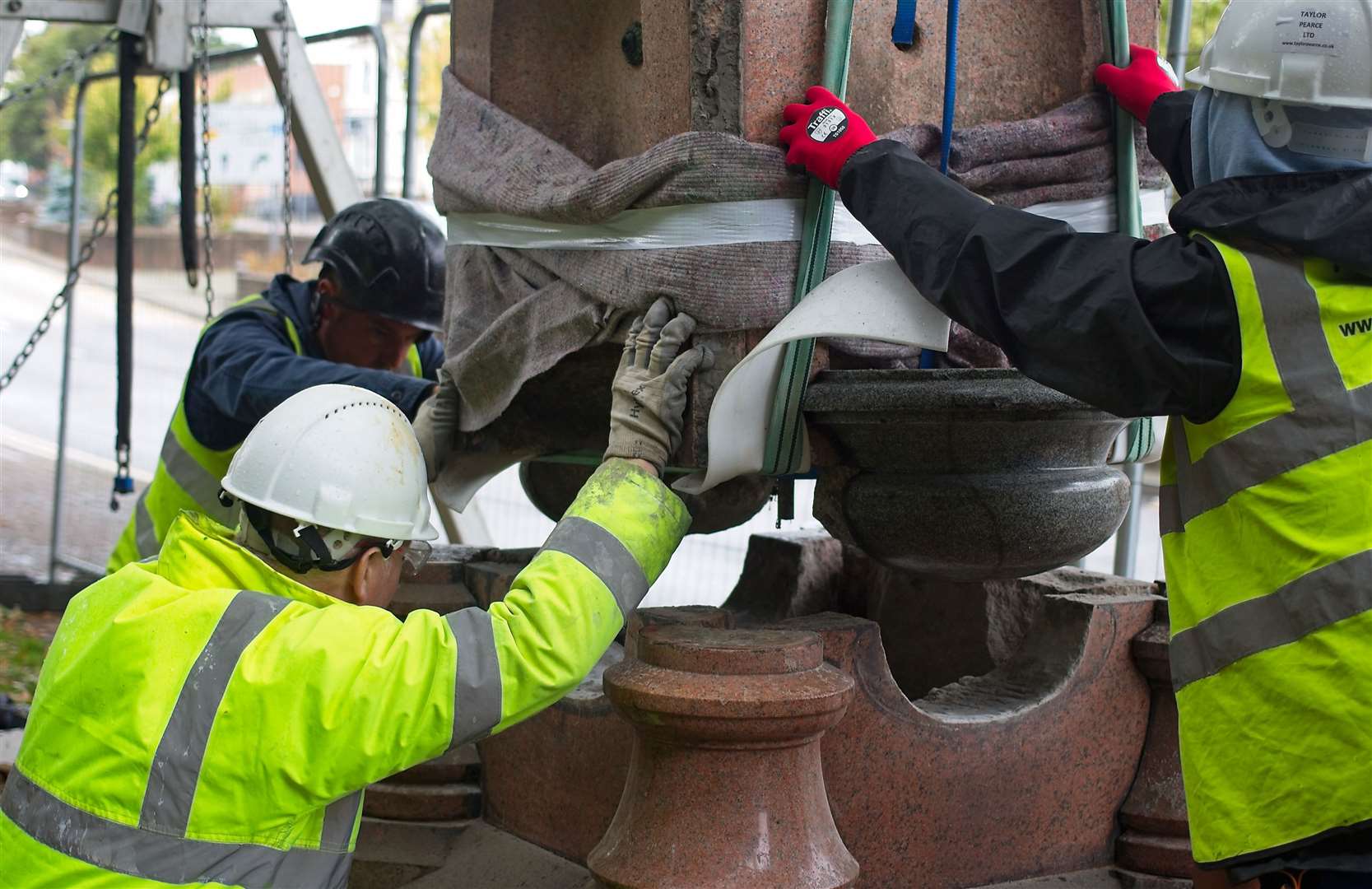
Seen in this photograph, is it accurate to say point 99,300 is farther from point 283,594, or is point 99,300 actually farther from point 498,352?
point 283,594

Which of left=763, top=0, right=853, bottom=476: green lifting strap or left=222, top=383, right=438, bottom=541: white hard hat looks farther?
left=763, top=0, right=853, bottom=476: green lifting strap

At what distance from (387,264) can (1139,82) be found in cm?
220

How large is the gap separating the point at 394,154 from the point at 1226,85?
523 centimetres

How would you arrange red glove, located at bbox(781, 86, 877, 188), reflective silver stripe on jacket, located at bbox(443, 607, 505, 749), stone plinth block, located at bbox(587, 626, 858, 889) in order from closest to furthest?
reflective silver stripe on jacket, located at bbox(443, 607, 505, 749) → stone plinth block, located at bbox(587, 626, 858, 889) → red glove, located at bbox(781, 86, 877, 188)

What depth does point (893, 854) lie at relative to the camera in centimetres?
307

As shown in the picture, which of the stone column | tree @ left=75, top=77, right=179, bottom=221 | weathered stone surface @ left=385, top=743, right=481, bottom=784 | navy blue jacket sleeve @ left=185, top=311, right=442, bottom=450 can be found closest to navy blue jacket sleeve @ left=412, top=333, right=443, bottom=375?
navy blue jacket sleeve @ left=185, top=311, right=442, bottom=450

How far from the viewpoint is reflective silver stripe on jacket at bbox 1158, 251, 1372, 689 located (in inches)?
86.0

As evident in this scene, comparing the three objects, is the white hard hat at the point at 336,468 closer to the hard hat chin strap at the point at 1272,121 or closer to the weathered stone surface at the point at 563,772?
Answer: the weathered stone surface at the point at 563,772

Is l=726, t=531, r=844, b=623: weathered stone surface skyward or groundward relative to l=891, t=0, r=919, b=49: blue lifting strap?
groundward

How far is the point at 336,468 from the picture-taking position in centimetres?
231

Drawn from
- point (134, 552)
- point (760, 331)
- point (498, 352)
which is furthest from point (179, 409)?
point (760, 331)

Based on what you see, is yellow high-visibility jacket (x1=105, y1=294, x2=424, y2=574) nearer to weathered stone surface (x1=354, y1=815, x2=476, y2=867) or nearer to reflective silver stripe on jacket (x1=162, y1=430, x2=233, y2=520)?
reflective silver stripe on jacket (x1=162, y1=430, x2=233, y2=520)

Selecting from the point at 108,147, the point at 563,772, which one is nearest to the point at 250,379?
the point at 563,772

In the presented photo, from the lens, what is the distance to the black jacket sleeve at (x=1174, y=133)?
2.96 m
